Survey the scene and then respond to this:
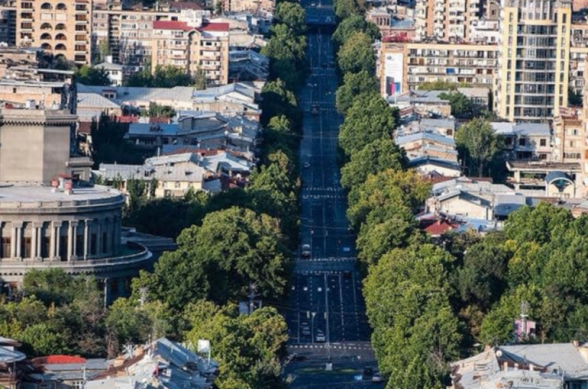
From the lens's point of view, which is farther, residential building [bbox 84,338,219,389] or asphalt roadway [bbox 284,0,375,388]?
asphalt roadway [bbox 284,0,375,388]

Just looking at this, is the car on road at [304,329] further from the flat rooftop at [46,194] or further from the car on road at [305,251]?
the car on road at [305,251]

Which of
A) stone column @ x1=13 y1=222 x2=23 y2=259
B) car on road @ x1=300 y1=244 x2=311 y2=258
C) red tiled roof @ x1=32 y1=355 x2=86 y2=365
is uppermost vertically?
stone column @ x1=13 y1=222 x2=23 y2=259

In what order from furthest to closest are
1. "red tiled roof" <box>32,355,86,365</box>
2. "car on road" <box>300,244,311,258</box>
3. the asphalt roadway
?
"car on road" <box>300,244,311,258</box> → the asphalt roadway → "red tiled roof" <box>32,355,86,365</box>

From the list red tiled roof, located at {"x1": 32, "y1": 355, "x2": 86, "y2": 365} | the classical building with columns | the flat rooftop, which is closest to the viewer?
red tiled roof, located at {"x1": 32, "y1": 355, "x2": 86, "y2": 365}

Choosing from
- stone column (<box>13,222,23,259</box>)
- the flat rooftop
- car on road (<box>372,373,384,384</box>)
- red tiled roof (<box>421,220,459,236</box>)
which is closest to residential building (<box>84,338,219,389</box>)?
car on road (<box>372,373,384,384</box>)

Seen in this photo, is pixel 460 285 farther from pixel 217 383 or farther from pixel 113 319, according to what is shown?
pixel 217 383

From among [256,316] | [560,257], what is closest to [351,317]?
[560,257]

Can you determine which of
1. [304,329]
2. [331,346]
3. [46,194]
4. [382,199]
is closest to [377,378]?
[331,346]

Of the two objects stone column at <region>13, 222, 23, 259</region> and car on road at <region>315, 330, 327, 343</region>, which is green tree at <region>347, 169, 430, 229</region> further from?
stone column at <region>13, 222, 23, 259</region>
